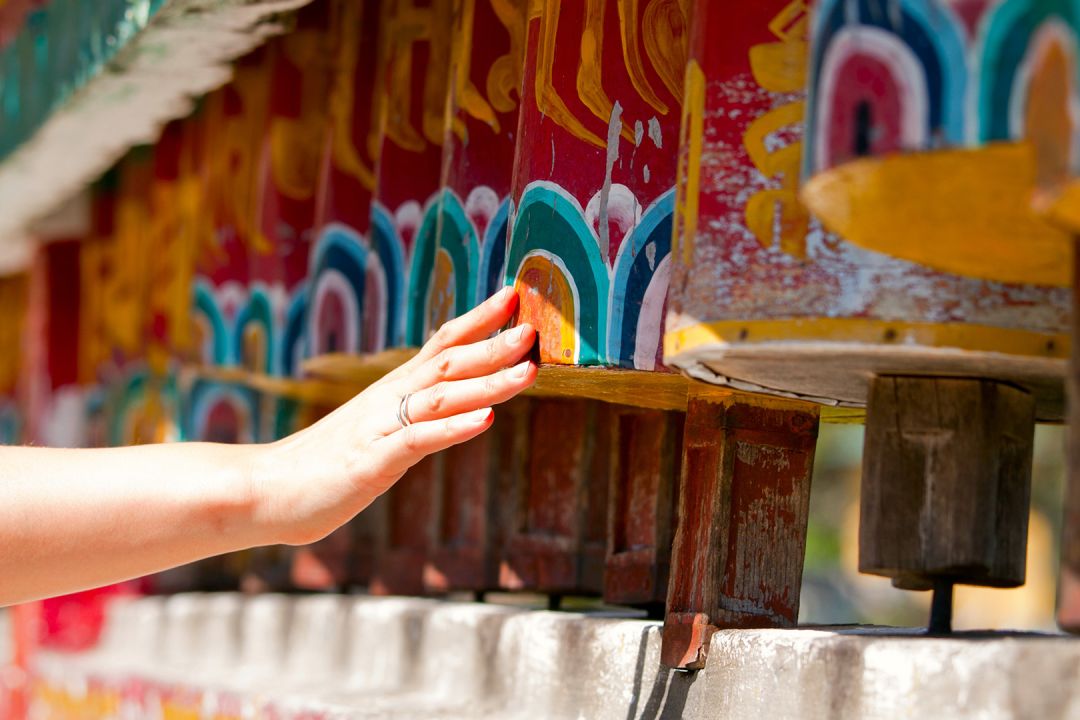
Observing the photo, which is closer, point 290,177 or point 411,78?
point 411,78

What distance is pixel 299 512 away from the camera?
163 cm

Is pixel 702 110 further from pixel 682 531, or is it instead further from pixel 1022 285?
pixel 682 531

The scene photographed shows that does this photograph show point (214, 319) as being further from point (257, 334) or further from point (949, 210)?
point (949, 210)

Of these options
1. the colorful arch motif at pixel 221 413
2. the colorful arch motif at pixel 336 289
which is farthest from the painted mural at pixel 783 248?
the colorful arch motif at pixel 221 413

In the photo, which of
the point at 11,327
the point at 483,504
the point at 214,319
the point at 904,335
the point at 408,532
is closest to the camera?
the point at 904,335

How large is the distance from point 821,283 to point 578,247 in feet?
1.13

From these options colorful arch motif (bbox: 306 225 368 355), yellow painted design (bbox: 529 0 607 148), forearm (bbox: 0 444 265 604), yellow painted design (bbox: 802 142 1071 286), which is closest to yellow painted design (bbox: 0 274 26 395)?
colorful arch motif (bbox: 306 225 368 355)

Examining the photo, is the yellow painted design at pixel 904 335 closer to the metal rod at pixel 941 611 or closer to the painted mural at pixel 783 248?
the painted mural at pixel 783 248

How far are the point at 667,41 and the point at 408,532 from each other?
1.23 m

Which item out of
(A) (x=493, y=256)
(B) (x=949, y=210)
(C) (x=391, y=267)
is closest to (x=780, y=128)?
(B) (x=949, y=210)

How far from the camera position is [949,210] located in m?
1.10

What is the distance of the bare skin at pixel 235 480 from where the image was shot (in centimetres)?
156

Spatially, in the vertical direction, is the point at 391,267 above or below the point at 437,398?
above

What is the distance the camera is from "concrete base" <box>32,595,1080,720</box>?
1226mm
